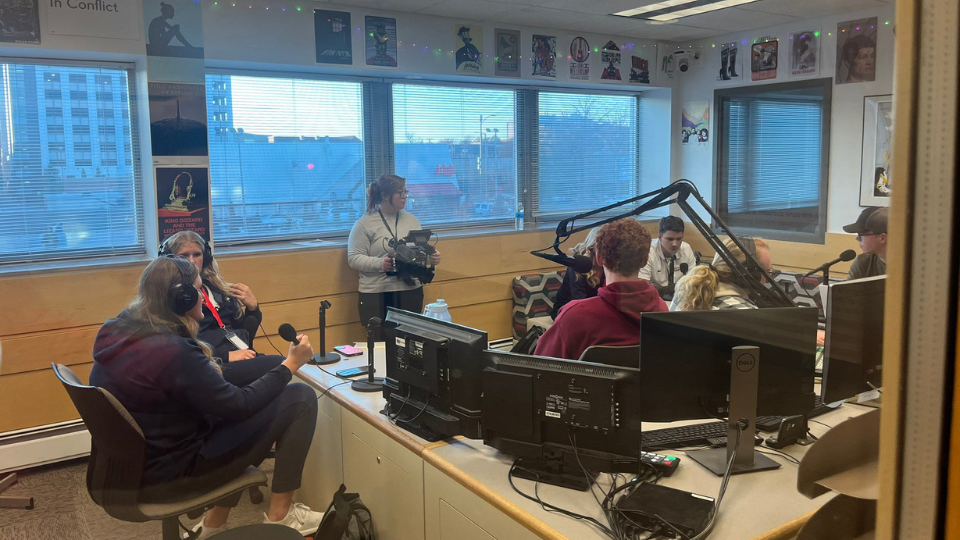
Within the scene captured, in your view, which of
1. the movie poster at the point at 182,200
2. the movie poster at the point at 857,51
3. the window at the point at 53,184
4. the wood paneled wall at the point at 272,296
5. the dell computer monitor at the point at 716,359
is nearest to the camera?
the dell computer monitor at the point at 716,359

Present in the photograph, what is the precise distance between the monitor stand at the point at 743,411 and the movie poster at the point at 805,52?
398 centimetres

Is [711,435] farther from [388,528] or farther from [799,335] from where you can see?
[388,528]

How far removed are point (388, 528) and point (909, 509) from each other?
6.31 feet

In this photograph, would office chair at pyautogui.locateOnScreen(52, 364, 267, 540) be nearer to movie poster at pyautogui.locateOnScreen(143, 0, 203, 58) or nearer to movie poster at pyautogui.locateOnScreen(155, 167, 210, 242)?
movie poster at pyautogui.locateOnScreen(155, 167, 210, 242)

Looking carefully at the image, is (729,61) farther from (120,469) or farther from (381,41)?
(120,469)

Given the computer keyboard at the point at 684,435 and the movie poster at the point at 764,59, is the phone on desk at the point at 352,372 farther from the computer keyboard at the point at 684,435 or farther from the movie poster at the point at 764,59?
the movie poster at the point at 764,59

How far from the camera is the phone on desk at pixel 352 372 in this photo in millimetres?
2819

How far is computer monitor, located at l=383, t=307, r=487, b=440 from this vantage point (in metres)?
2.03

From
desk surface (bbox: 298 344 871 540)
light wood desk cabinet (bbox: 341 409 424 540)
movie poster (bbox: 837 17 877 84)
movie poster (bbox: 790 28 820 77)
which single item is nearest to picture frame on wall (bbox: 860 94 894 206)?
movie poster (bbox: 837 17 877 84)

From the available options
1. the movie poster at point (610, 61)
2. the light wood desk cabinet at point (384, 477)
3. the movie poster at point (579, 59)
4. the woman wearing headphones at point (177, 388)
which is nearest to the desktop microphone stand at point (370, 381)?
the light wood desk cabinet at point (384, 477)

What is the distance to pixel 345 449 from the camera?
→ 2.60 m

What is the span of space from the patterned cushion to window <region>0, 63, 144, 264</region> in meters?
2.56

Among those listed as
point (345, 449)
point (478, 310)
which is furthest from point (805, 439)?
point (478, 310)

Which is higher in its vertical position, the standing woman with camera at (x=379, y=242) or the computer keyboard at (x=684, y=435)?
the standing woman with camera at (x=379, y=242)
